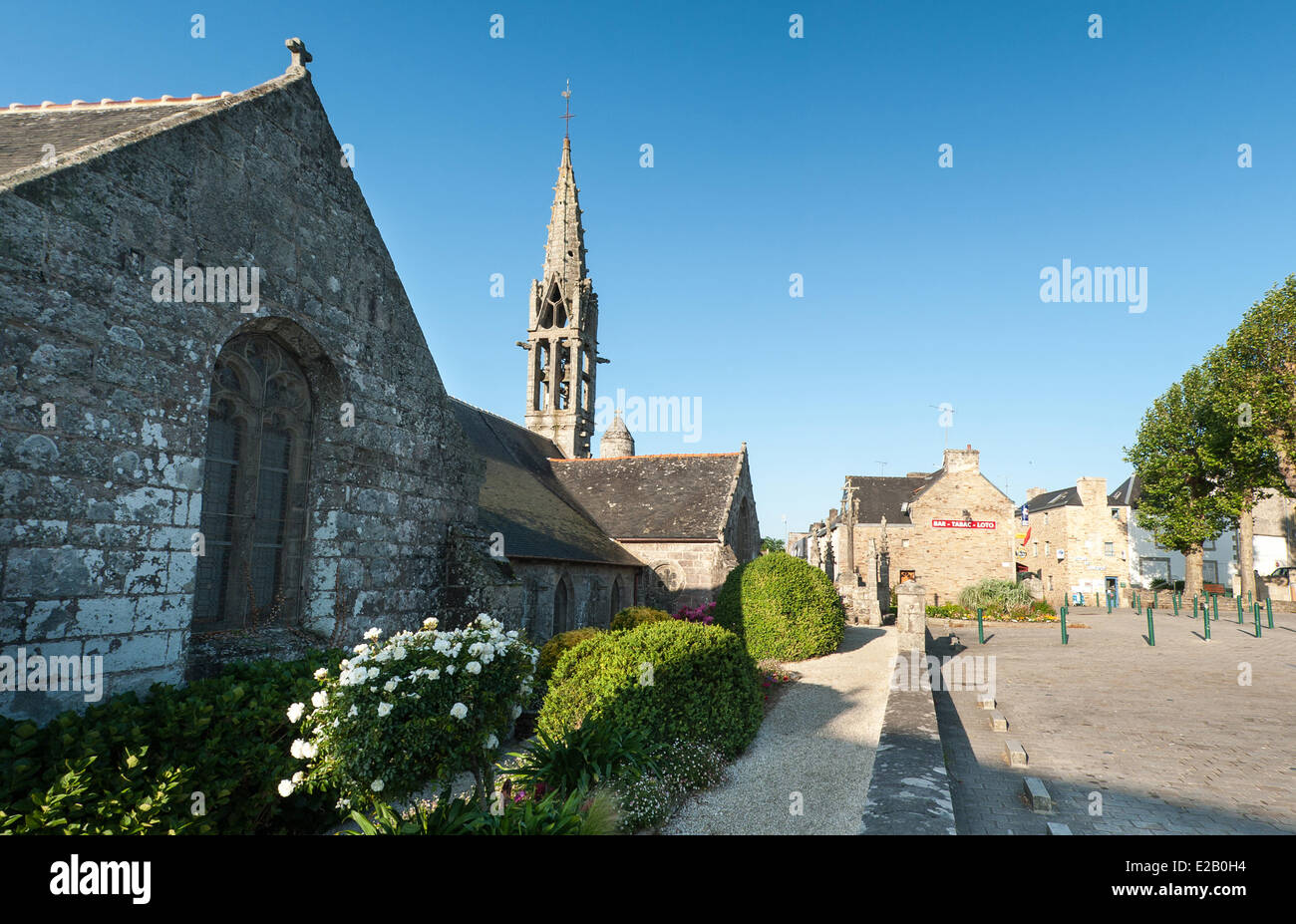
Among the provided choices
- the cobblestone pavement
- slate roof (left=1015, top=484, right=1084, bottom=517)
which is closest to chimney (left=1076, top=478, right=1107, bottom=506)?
slate roof (left=1015, top=484, right=1084, bottom=517)

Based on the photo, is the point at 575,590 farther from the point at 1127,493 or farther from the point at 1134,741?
the point at 1127,493

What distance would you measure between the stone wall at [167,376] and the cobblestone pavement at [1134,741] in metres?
6.90

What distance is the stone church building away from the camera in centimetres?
471

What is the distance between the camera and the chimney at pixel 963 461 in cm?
3588

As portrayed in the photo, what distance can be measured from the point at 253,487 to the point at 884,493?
3893cm

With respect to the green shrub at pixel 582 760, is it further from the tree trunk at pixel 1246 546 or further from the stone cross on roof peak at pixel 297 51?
the tree trunk at pixel 1246 546

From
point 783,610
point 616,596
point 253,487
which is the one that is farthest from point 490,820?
point 616,596

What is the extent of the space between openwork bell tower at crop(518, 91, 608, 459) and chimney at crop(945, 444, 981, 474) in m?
19.0

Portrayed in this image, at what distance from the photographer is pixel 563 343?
1235 inches

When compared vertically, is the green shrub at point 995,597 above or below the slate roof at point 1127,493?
below

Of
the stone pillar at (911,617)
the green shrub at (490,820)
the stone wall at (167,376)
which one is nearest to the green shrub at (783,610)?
the stone pillar at (911,617)

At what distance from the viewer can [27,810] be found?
356cm

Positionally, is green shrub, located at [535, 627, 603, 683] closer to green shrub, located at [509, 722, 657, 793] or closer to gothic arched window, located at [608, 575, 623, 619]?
green shrub, located at [509, 722, 657, 793]
